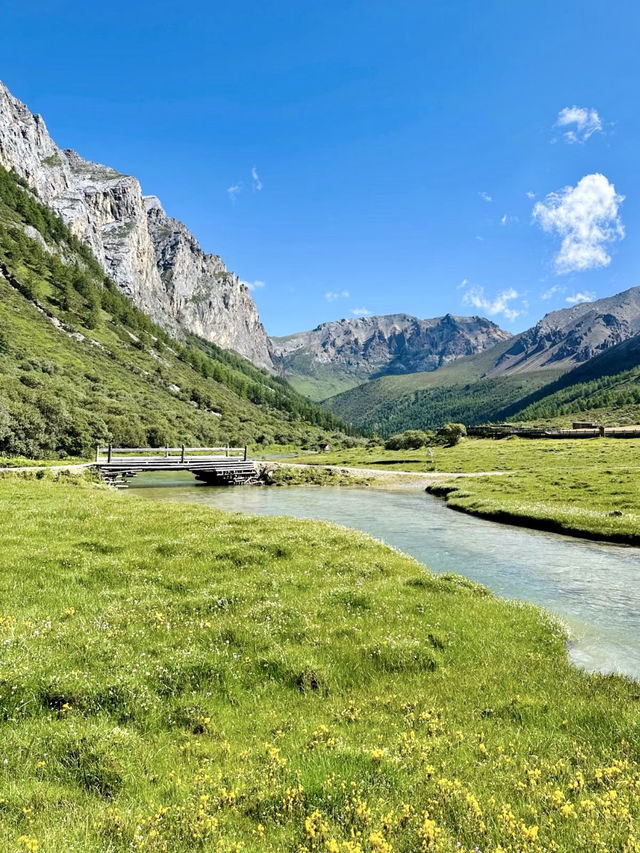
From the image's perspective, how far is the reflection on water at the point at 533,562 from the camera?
14.9 meters

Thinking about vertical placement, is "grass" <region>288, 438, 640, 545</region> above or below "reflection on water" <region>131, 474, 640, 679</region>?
above

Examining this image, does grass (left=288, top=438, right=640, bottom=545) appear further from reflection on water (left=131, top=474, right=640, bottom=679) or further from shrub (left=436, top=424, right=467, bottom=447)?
shrub (left=436, top=424, right=467, bottom=447)

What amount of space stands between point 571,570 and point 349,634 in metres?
17.0

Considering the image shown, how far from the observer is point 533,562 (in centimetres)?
2542

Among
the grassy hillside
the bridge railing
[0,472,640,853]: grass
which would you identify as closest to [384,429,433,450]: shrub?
the bridge railing

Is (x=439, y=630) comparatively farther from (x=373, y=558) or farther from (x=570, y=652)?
(x=373, y=558)

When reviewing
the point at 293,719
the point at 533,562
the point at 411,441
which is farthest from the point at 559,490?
the point at 411,441

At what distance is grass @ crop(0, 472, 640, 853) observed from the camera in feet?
19.4

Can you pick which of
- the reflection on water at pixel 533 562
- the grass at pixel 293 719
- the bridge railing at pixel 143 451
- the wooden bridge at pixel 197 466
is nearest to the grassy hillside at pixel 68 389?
the bridge railing at pixel 143 451

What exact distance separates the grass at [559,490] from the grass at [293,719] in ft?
72.6

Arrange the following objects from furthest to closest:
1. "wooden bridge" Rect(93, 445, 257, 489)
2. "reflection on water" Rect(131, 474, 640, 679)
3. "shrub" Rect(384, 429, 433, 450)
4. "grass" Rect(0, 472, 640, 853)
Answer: "shrub" Rect(384, 429, 433, 450) < "wooden bridge" Rect(93, 445, 257, 489) < "reflection on water" Rect(131, 474, 640, 679) < "grass" Rect(0, 472, 640, 853)

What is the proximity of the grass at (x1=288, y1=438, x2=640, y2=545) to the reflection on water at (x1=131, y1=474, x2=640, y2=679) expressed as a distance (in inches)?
91.5

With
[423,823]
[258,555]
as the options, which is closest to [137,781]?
[423,823]

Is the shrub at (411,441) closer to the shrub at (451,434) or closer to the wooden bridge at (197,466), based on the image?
the shrub at (451,434)
